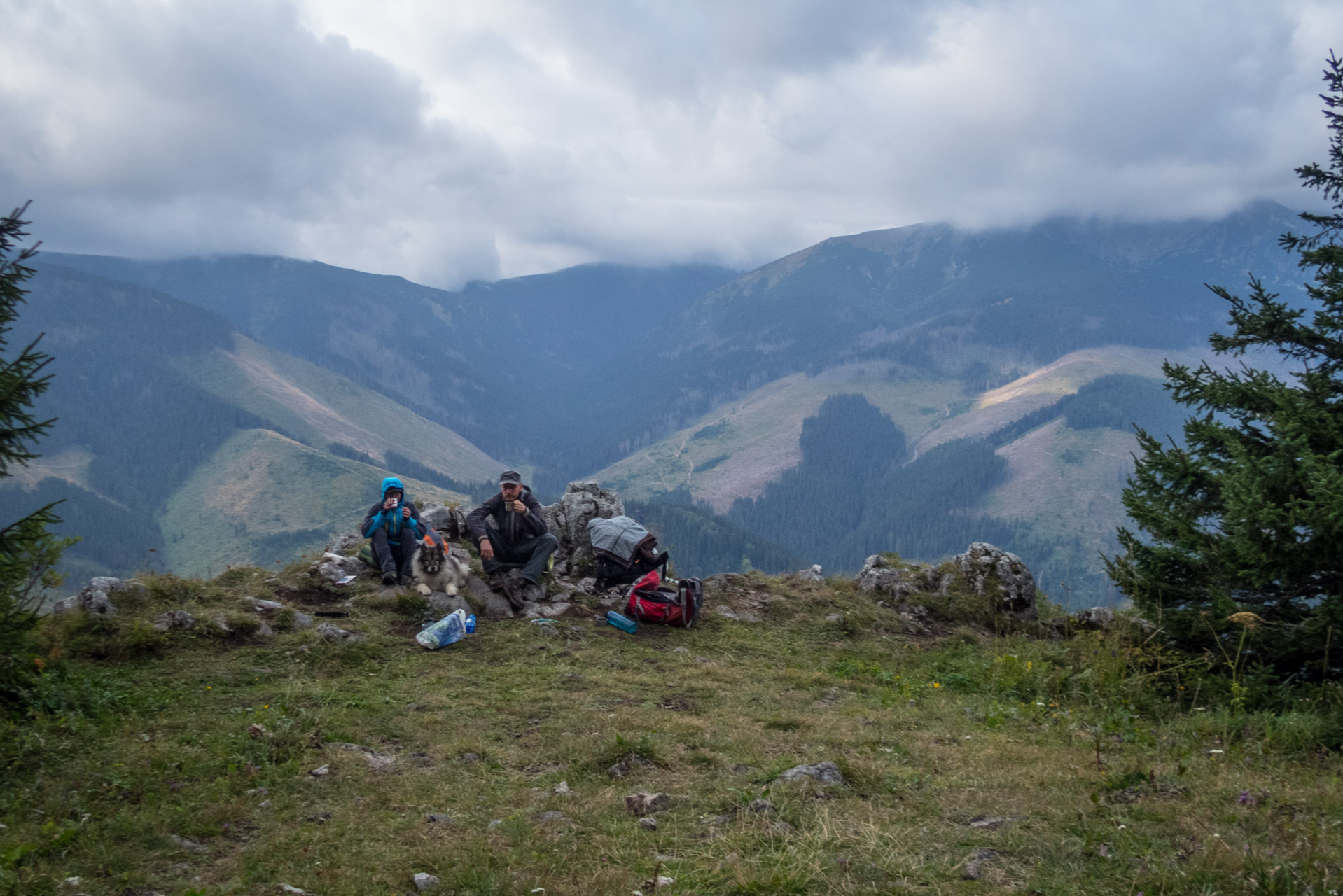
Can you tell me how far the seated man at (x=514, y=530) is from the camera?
14.2m

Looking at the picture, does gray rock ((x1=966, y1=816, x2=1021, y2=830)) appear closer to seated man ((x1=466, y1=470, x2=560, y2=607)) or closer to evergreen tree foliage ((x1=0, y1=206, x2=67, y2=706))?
evergreen tree foliage ((x1=0, y1=206, x2=67, y2=706))

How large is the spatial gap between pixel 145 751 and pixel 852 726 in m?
7.07

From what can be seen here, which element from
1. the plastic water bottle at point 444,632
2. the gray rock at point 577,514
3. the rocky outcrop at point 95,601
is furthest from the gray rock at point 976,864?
the gray rock at point 577,514

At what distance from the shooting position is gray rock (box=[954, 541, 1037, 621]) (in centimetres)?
1598

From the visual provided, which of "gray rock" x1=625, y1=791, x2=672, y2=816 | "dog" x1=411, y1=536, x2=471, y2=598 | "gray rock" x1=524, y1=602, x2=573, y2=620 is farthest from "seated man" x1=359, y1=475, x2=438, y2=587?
"gray rock" x1=625, y1=791, x2=672, y2=816

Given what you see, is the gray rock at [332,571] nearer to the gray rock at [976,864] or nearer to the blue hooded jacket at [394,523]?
the blue hooded jacket at [394,523]

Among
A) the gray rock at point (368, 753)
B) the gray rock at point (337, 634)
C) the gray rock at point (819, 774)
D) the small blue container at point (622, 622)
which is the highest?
the gray rock at point (819, 774)

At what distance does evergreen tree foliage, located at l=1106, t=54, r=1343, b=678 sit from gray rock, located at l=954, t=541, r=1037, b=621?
17.1ft

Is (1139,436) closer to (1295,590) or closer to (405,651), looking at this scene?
(1295,590)

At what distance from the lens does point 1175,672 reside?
9023 millimetres

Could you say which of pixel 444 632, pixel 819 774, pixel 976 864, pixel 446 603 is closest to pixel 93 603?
pixel 444 632

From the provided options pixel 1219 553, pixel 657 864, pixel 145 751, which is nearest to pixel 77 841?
pixel 145 751

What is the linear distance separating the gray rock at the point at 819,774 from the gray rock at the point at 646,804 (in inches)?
40.3

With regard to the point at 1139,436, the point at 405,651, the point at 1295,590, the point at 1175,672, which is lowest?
the point at 405,651
